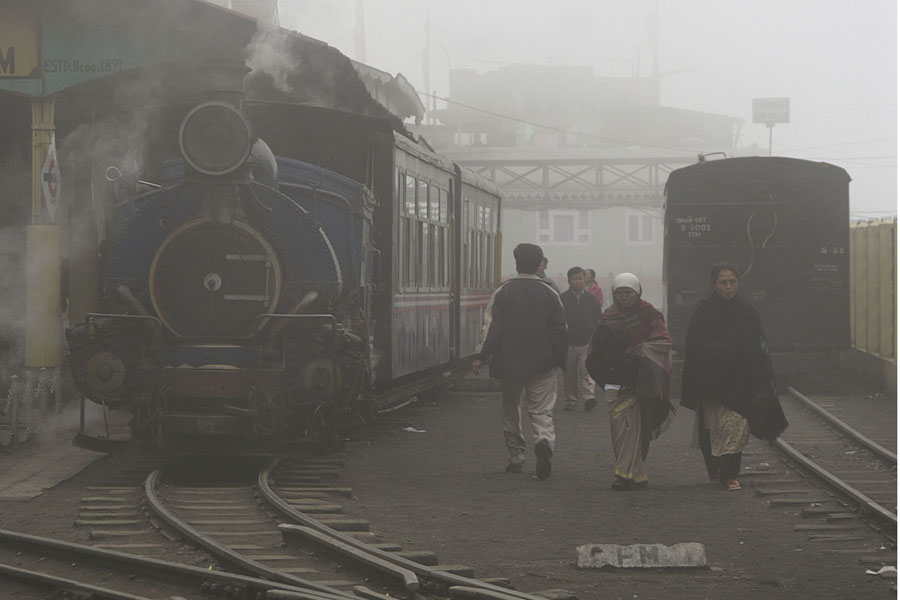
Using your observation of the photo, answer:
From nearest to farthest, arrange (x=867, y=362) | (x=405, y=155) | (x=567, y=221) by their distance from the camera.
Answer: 1. (x=405, y=155)
2. (x=867, y=362)
3. (x=567, y=221)

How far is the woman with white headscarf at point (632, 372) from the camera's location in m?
9.70

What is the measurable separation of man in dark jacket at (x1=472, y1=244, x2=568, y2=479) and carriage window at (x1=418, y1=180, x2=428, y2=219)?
3237 mm

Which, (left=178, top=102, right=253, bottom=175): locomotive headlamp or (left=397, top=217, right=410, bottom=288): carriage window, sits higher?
(left=178, top=102, right=253, bottom=175): locomotive headlamp

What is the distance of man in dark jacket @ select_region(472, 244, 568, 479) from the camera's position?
1022 cm

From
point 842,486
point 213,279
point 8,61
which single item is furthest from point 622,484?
point 8,61

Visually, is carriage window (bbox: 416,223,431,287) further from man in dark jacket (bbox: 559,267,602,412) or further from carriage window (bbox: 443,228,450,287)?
man in dark jacket (bbox: 559,267,602,412)

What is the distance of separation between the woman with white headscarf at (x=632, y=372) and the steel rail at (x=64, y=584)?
439 cm

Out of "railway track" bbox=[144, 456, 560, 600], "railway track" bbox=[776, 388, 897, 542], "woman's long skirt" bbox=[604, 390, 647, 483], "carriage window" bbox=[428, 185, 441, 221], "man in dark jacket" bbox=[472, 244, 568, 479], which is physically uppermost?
"carriage window" bbox=[428, 185, 441, 221]

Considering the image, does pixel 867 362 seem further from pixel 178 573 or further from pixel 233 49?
pixel 178 573

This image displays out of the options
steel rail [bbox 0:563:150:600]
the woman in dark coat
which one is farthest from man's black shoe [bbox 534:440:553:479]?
steel rail [bbox 0:563:150:600]

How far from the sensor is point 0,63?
14719 millimetres

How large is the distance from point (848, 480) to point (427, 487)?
3.09 meters

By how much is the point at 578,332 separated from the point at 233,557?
31.1 feet

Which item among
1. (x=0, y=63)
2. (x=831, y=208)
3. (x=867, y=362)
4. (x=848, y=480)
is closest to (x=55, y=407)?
(x=0, y=63)
